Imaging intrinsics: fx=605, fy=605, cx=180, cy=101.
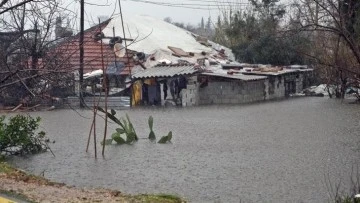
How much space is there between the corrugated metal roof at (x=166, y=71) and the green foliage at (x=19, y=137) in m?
17.0

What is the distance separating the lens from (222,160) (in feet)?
48.6

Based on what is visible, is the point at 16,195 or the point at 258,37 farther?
the point at 258,37

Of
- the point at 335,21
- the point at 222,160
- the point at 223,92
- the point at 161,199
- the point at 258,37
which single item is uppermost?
the point at 258,37

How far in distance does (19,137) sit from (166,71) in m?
18.9

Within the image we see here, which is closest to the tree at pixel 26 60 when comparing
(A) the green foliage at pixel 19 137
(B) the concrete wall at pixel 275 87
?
(A) the green foliage at pixel 19 137

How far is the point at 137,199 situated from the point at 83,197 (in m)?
0.86

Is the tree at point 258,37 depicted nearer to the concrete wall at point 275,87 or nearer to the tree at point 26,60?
the concrete wall at point 275,87

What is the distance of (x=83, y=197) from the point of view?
8992 mm

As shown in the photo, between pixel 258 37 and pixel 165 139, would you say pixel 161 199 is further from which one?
pixel 258 37

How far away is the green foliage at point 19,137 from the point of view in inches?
617

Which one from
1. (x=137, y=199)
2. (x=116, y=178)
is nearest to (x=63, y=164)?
(x=116, y=178)

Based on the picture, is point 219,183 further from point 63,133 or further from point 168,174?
point 63,133

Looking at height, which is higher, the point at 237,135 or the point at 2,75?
the point at 2,75

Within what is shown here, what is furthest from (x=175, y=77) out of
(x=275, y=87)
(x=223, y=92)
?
(x=275, y=87)
